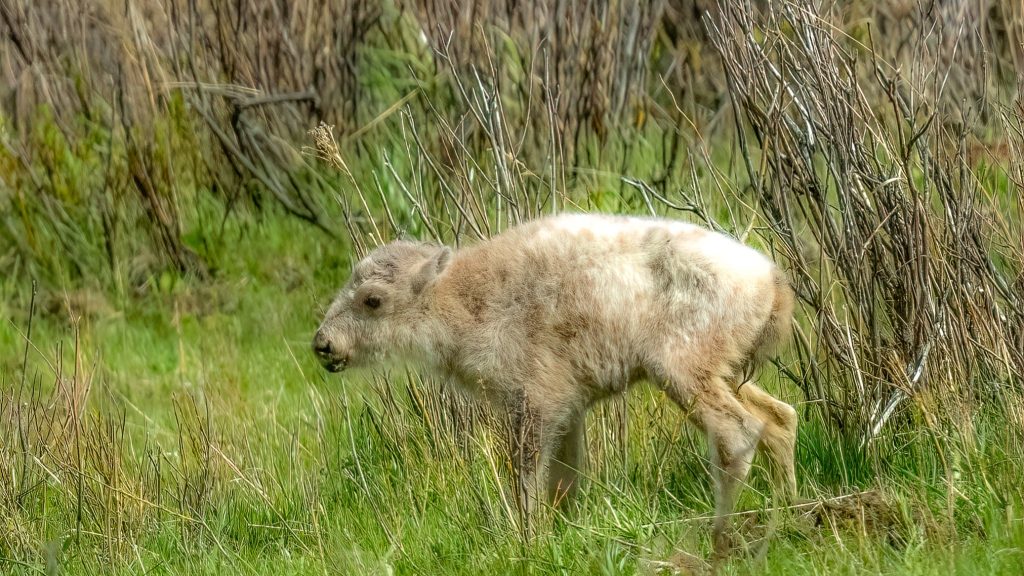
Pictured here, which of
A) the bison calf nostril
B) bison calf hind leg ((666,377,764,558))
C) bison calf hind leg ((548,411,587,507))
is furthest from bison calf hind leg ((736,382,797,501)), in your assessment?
the bison calf nostril

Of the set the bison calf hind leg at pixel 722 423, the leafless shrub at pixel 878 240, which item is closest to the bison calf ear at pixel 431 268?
the bison calf hind leg at pixel 722 423

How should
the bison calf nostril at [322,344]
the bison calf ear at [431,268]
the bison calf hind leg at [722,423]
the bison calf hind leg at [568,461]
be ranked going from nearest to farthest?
the bison calf hind leg at [722,423]
the bison calf hind leg at [568,461]
the bison calf ear at [431,268]
the bison calf nostril at [322,344]

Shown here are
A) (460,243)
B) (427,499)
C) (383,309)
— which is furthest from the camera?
(460,243)

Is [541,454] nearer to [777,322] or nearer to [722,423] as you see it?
[722,423]

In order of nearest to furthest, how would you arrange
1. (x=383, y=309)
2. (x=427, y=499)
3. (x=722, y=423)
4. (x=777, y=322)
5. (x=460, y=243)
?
1. (x=722, y=423)
2. (x=777, y=322)
3. (x=427, y=499)
4. (x=383, y=309)
5. (x=460, y=243)

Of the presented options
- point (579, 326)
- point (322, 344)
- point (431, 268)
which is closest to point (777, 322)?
point (579, 326)

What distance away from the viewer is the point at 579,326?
17.2 feet

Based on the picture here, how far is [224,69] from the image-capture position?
405 inches

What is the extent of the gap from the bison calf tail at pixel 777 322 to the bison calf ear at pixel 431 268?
1270 millimetres

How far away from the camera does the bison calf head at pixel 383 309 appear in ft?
18.3

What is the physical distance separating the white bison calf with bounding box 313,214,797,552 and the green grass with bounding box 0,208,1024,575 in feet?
0.67

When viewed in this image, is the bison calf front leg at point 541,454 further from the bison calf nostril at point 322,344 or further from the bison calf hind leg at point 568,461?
the bison calf nostril at point 322,344

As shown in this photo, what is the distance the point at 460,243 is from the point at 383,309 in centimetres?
69

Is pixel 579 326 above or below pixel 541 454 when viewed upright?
above
